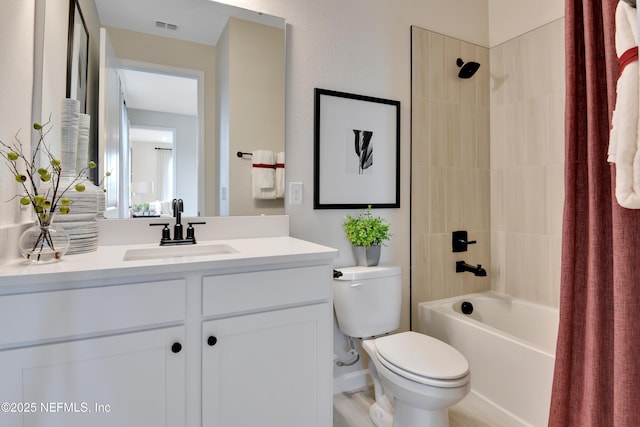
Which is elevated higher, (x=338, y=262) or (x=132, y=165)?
(x=132, y=165)

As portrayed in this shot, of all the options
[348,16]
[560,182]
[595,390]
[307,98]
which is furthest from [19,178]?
[560,182]

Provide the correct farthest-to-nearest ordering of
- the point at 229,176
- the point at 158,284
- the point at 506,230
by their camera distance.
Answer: the point at 506,230 < the point at 229,176 < the point at 158,284

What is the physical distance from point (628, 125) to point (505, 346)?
1193 mm

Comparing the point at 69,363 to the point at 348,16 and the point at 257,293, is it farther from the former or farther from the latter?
the point at 348,16

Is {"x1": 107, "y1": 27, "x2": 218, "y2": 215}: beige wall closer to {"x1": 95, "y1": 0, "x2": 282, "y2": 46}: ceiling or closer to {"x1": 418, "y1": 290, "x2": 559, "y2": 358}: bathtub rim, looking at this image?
{"x1": 95, "y1": 0, "x2": 282, "y2": 46}: ceiling

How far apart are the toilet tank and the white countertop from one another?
418mm

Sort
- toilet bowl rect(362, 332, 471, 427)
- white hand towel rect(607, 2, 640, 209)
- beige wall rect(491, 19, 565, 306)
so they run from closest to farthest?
white hand towel rect(607, 2, 640, 209)
toilet bowl rect(362, 332, 471, 427)
beige wall rect(491, 19, 565, 306)

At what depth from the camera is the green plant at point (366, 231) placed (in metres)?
1.83

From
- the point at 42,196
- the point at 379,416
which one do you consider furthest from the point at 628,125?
the point at 42,196

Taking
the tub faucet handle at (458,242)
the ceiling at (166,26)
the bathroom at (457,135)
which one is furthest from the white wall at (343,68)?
the tub faucet handle at (458,242)

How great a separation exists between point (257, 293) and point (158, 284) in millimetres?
304

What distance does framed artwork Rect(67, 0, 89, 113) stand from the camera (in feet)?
4.34

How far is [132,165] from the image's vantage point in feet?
4.83

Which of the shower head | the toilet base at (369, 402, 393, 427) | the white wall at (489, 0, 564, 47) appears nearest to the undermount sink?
the toilet base at (369, 402, 393, 427)
